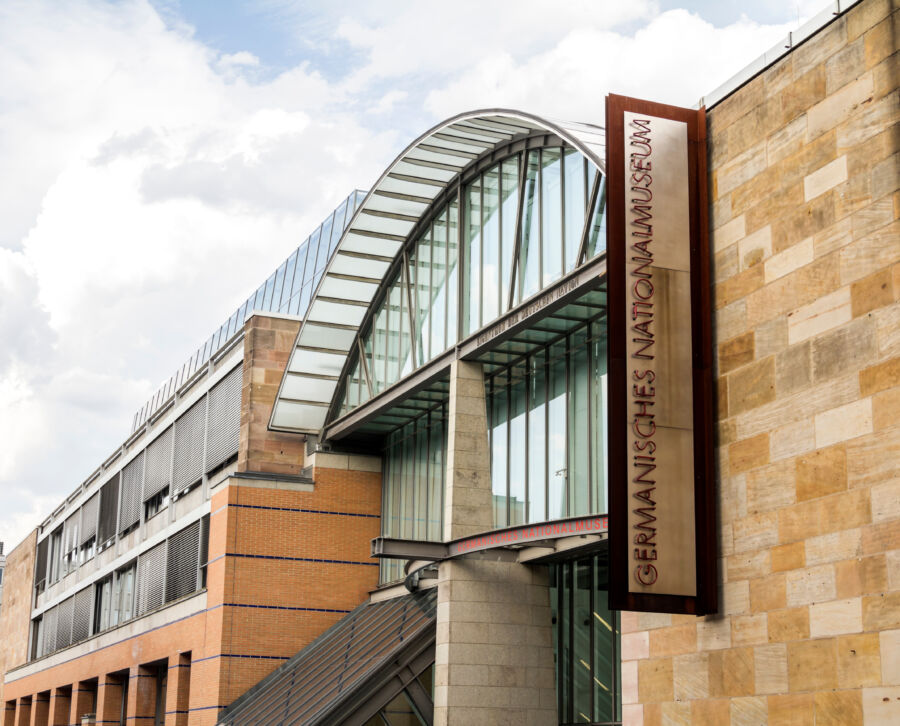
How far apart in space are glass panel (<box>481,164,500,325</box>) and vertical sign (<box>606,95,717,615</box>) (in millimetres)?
10251

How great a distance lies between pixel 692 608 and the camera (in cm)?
1527

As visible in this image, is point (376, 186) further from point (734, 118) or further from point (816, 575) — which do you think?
point (816, 575)

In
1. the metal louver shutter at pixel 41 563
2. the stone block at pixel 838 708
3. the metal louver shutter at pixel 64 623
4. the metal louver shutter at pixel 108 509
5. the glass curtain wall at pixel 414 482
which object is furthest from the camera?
the metal louver shutter at pixel 41 563

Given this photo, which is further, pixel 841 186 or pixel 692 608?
pixel 692 608

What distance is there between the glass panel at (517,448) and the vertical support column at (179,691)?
13.1 metres

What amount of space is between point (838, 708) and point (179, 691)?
80.1 feet

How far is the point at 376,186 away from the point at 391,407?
5.47 metres

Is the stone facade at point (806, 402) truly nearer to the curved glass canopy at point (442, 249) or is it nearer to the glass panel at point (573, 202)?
the curved glass canopy at point (442, 249)

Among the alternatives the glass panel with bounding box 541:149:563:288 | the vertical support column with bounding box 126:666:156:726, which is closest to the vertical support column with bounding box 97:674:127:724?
the vertical support column with bounding box 126:666:156:726

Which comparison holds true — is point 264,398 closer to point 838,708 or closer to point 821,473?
point 821,473

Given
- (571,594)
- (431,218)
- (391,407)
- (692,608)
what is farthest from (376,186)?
(692,608)

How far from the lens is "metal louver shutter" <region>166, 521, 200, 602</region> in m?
35.6

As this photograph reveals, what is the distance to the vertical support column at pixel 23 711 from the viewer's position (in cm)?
5598

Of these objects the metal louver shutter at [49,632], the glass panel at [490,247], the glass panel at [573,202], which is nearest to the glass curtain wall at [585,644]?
the glass panel at [490,247]
